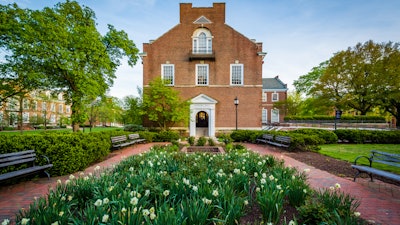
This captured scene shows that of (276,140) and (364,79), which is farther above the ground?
(364,79)

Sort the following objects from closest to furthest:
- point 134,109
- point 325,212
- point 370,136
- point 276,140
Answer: point 325,212 → point 276,140 → point 370,136 → point 134,109

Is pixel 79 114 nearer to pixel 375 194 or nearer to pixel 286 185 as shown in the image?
pixel 286 185

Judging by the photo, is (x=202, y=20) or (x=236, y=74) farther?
(x=202, y=20)

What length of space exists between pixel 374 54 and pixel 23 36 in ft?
126

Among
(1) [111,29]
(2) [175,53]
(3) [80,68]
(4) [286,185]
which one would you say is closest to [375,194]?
(4) [286,185]

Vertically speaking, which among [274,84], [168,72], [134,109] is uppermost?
[274,84]

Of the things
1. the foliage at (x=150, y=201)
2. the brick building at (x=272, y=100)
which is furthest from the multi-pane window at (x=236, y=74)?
the brick building at (x=272, y=100)

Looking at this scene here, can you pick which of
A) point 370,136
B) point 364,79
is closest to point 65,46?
point 370,136

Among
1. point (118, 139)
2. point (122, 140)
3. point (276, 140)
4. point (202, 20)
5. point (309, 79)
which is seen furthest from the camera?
point (309, 79)

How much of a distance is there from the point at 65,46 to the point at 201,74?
11.6 m

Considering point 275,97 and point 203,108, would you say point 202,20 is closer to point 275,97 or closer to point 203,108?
point 203,108

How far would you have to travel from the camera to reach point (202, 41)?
63.5ft

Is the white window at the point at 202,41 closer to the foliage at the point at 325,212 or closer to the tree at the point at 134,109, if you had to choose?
the tree at the point at 134,109

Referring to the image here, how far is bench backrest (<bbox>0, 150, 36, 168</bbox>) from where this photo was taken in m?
4.66
